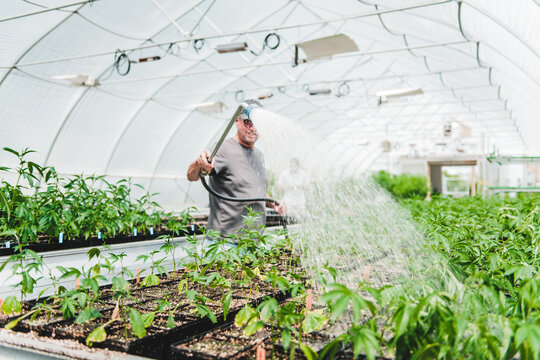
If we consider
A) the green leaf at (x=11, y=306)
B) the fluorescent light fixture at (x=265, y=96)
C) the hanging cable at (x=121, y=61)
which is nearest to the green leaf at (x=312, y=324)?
the green leaf at (x=11, y=306)

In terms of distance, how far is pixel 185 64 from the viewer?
10844mm

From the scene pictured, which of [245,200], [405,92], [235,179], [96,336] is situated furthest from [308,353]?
[405,92]

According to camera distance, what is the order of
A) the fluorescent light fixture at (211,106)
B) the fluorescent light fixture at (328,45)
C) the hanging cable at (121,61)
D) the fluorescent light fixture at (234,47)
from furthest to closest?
the fluorescent light fixture at (211,106) → the hanging cable at (121,61) → the fluorescent light fixture at (234,47) → the fluorescent light fixture at (328,45)

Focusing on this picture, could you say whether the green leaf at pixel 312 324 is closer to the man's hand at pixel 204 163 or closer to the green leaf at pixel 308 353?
the green leaf at pixel 308 353

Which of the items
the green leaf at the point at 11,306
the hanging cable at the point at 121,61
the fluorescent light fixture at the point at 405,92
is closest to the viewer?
the green leaf at the point at 11,306

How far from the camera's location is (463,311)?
1202 millimetres

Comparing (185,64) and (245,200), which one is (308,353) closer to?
(245,200)

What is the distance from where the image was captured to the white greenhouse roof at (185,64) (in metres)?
7.07

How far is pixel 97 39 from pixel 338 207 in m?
7.63

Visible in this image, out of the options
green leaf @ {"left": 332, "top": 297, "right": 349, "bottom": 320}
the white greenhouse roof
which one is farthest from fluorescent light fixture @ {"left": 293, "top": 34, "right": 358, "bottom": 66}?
green leaf @ {"left": 332, "top": 297, "right": 349, "bottom": 320}

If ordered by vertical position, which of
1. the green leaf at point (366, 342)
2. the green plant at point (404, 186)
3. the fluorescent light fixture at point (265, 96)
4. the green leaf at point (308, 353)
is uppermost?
the fluorescent light fixture at point (265, 96)

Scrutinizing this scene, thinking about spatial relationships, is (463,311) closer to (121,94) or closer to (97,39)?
(97,39)

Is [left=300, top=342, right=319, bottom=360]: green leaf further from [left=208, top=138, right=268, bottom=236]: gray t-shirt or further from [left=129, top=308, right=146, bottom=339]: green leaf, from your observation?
[left=208, top=138, right=268, bottom=236]: gray t-shirt

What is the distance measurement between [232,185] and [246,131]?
373mm
